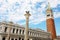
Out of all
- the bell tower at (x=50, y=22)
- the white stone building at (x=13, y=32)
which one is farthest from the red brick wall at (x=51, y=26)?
the white stone building at (x=13, y=32)

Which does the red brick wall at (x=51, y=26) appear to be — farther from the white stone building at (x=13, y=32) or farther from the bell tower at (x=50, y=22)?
the white stone building at (x=13, y=32)

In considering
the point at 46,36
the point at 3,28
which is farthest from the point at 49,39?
the point at 3,28

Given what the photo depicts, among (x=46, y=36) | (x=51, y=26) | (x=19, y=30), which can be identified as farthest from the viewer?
(x=51, y=26)

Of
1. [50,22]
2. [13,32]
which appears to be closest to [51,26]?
[50,22]

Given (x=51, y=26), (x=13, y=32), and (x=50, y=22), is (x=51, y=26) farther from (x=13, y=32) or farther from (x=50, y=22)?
(x=13, y=32)

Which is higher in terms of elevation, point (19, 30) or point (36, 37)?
point (19, 30)

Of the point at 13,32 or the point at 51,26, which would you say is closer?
the point at 13,32

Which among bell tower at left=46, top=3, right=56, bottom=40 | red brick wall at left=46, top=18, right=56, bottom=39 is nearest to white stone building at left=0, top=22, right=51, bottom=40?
red brick wall at left=46, top=18, right=56, bottom=39

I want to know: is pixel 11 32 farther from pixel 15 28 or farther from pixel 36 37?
pixel 36 37

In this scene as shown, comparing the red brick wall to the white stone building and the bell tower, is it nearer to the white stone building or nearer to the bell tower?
the bell tower

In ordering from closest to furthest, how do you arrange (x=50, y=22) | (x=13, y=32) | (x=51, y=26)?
1. (x=13, y=32)
2. (x=51, y=26)
3. (x=50, y=22)

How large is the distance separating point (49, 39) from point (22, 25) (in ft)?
57.1

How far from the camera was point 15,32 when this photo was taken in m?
38.1

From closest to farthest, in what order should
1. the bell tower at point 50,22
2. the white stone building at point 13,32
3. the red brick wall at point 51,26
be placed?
the white stone building at point 13,32 → the red brick wall at point 51,26 → the bell tower at point 50,22
